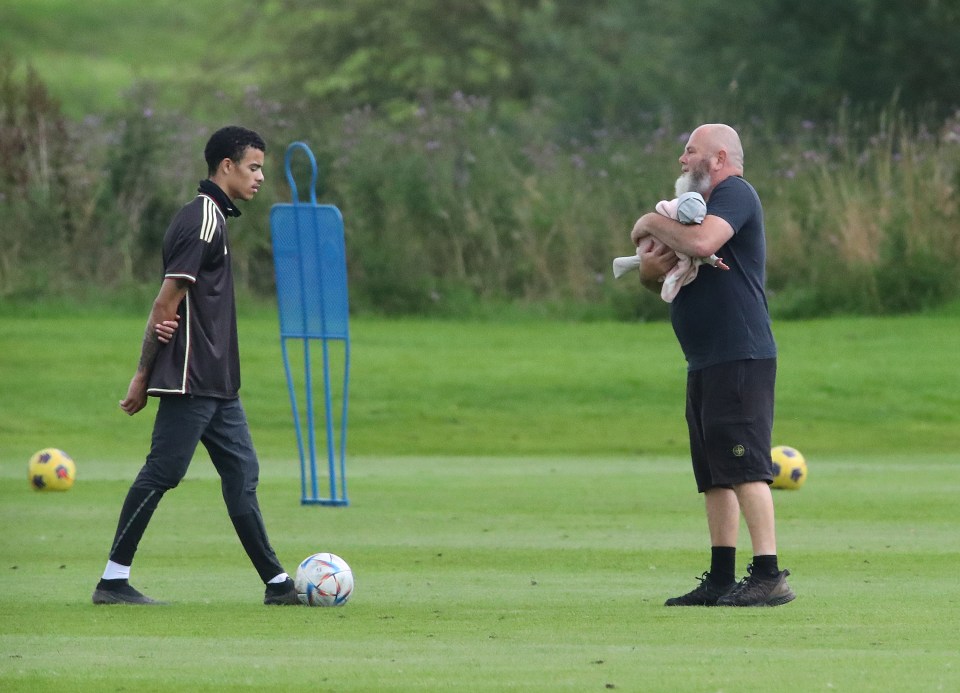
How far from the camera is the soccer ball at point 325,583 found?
8.38 m

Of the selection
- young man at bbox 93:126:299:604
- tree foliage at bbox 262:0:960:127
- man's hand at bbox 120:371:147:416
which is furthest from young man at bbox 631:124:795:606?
tree foliage at bbox 262:0:960:127

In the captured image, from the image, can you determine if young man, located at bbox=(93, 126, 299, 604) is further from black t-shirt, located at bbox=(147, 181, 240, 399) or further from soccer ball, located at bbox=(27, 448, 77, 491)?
soccer ball, located at bbox=(27, 448, 77, 491)

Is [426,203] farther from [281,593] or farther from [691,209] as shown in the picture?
[691,209]

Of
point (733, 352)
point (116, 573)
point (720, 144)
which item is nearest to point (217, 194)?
point (116, 573)

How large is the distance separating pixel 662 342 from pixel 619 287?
2.27 metres

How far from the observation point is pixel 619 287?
1045 inches

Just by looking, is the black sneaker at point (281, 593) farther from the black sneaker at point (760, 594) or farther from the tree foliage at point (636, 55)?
the tree foliage at point (636, 55)

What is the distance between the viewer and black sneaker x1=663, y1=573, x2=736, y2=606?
8.24 meters

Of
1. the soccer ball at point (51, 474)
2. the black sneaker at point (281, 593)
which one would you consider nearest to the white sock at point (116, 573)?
the black sneaker at point (281, 593)

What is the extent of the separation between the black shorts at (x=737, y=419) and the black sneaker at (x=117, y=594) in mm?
2438

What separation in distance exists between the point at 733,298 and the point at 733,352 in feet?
0.73

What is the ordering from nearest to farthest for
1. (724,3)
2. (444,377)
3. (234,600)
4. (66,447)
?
(234,600)
(66,447)
(444,377)
(724,3)

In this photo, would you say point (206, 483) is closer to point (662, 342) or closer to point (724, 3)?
point (662, 342)

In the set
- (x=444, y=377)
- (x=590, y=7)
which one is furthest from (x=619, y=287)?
(x=590, y=7)
